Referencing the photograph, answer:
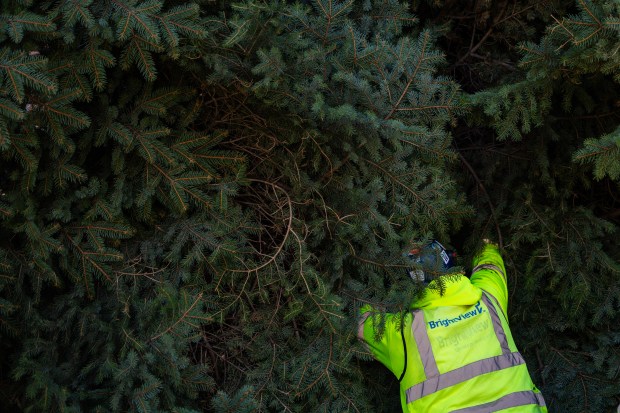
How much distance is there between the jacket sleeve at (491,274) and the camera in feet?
10.3

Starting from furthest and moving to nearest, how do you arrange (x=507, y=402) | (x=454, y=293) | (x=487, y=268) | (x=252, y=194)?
(x=487, y=268), (x=252, y=194), (x=454, y=293), (x=507, y=402)

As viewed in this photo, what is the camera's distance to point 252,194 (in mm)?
3227

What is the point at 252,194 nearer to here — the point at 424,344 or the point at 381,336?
the point at 381,336

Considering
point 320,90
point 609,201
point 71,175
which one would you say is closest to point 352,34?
point 320,90

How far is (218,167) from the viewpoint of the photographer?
3.01m

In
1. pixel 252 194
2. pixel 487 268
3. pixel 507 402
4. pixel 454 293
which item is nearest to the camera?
pixel 507 402

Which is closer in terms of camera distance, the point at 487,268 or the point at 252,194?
the point at 252,194

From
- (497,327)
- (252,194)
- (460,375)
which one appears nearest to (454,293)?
(497,327)

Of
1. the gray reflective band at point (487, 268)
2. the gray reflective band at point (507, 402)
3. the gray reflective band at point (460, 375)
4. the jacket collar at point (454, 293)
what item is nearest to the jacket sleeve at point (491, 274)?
the gray reflective band at point (487, 268)

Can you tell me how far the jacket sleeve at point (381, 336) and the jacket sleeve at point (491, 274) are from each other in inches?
25.0

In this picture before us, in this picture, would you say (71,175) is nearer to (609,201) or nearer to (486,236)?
(486,236)

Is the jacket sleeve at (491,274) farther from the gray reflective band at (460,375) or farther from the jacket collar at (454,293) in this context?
the gray reflective band at (460,375)

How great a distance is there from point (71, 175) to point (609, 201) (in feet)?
11.8

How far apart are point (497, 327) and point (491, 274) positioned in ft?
1.57
